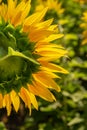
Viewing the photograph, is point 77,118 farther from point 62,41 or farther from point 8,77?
point 8,77

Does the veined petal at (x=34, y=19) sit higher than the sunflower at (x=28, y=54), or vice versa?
the veined petal at (x=34, y=19)

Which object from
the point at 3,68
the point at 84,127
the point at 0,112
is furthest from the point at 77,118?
the point at 3,68

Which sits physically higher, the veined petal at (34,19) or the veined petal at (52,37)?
the veined petal at (34,19)

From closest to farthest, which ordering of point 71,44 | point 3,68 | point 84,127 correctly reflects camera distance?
point 3,68 < point 84,127 < point 71,44

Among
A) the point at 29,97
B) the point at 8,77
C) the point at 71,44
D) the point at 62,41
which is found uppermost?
the point at 8,77

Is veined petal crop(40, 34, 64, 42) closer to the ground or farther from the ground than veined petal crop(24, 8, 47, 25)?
closer to the ground

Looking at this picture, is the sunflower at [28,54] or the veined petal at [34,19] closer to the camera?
the sunflower at [28,54]

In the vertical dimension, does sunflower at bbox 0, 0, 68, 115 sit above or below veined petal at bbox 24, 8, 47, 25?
below

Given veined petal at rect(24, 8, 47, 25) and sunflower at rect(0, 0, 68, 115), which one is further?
veined petal at rect(24, 8, 47, 25)
